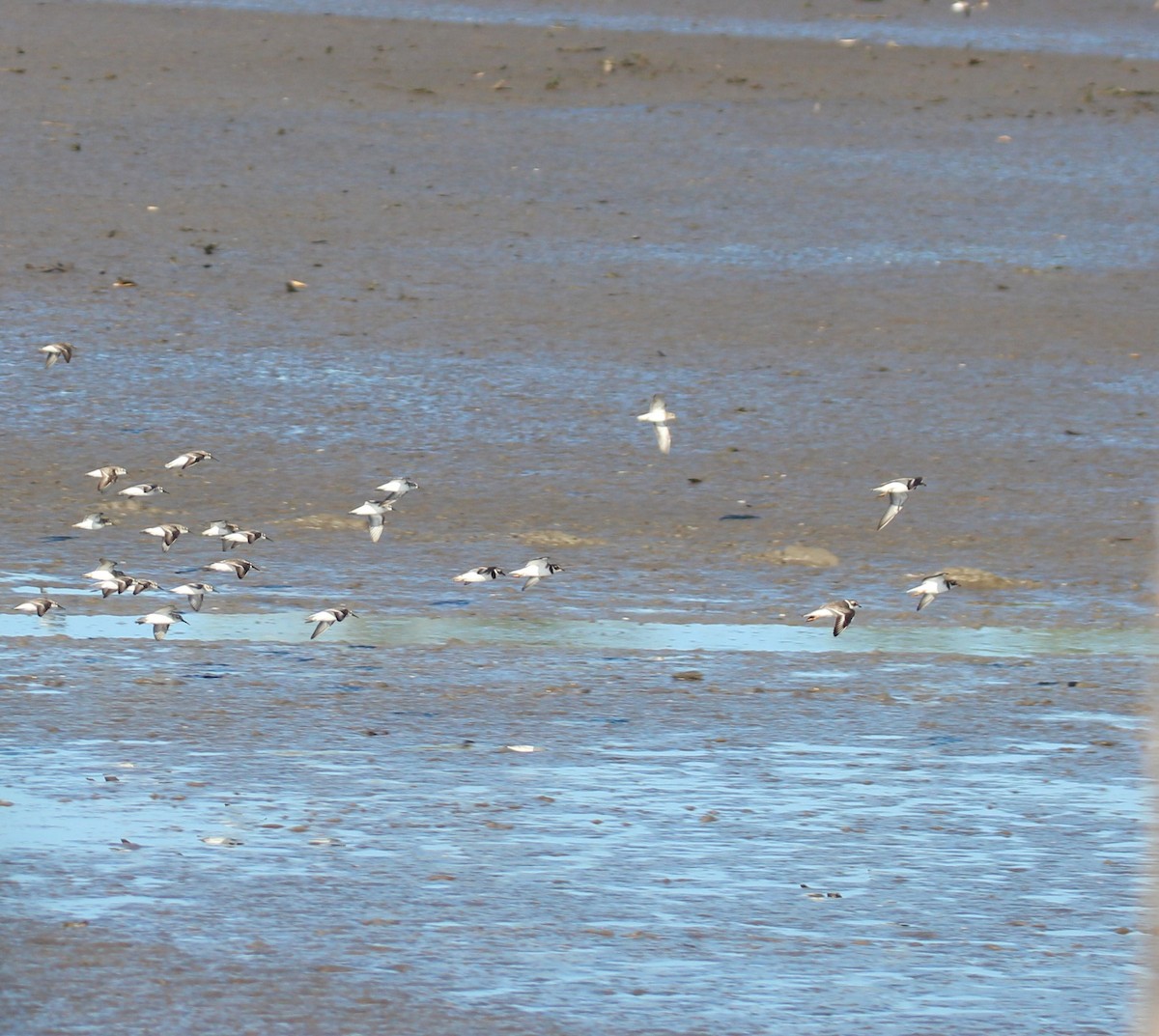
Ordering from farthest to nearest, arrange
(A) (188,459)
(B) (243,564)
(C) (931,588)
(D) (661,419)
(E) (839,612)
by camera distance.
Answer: (D) (661,419)
(A) (188,459)
(B) (243,564)
(C) (931,588)
(E) (839,612)

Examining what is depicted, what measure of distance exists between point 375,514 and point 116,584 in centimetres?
121

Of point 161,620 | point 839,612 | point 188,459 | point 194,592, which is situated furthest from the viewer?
point 188,459

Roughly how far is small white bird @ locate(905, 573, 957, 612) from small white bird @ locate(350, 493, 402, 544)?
196 centimetres

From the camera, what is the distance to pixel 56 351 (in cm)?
1088

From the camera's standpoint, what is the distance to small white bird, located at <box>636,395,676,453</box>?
10156 millimetres

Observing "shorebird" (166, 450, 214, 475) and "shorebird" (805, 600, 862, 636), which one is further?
"shorebird" (166, 450, 214, 475)

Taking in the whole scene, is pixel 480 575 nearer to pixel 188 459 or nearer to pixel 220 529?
pixel 220 529

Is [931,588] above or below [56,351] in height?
above

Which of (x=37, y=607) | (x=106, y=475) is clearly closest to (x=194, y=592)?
(x=37, y=607)

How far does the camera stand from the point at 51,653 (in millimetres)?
7430

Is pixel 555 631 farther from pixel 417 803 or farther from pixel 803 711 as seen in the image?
pixel 417 803

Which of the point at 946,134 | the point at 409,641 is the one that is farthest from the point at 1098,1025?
the point at 946,134

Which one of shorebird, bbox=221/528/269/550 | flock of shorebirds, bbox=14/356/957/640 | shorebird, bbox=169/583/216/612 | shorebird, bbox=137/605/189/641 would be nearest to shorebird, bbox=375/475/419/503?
flock of shorebirds, bbox=14/356/957/640

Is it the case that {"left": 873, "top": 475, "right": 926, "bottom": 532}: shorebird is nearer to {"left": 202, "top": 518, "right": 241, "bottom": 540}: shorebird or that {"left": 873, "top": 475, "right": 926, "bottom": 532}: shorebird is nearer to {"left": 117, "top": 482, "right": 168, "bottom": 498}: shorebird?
{"left": 202, "top": 518, "right": 241, "bottom": 540}: shorebird
